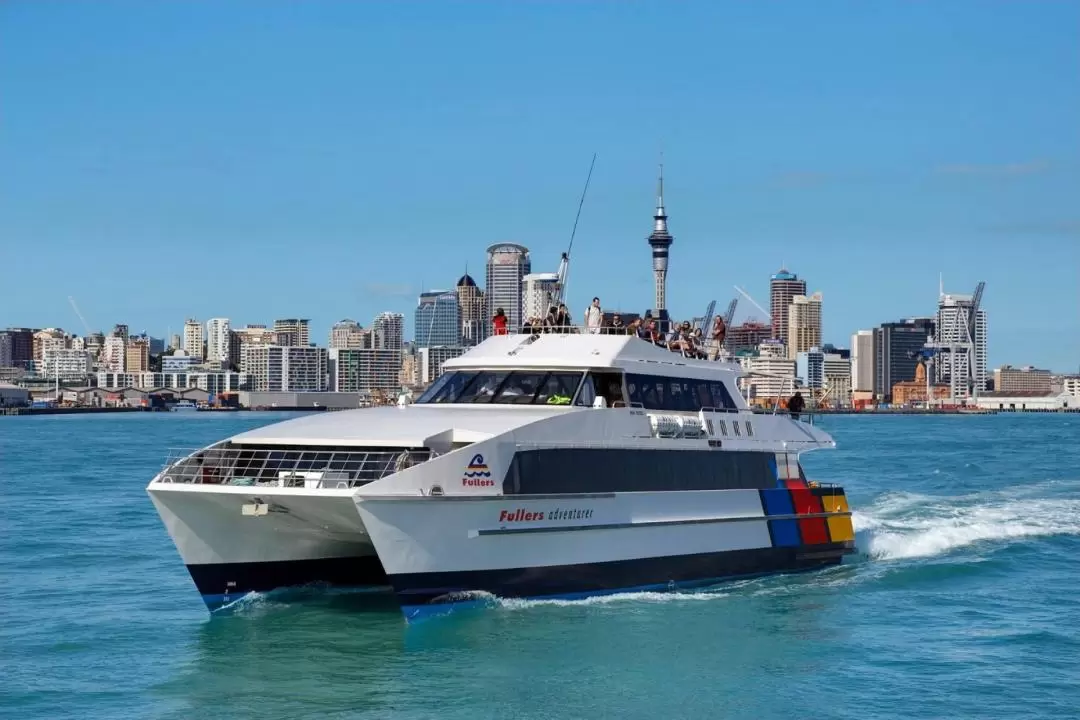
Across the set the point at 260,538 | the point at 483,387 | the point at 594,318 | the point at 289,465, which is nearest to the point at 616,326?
the point at 594,318

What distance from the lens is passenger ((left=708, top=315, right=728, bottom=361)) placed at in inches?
966

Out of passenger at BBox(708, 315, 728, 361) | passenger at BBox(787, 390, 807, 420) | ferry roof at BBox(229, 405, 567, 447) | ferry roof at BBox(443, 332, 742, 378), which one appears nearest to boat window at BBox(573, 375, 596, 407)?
ferry roof at BBox(443, 332, 742, 378)

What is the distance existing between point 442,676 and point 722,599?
6.08 meters

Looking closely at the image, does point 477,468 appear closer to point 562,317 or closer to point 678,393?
point 678,393

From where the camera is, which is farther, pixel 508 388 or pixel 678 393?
pixel 678 393

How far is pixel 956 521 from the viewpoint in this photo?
3119 centimetres

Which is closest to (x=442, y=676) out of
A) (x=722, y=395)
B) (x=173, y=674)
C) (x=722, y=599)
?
(x=173, y=674)

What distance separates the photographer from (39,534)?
95.3 ft

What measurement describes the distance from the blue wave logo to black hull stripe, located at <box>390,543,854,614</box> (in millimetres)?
1265

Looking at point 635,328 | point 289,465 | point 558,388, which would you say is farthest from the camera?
point 635,328

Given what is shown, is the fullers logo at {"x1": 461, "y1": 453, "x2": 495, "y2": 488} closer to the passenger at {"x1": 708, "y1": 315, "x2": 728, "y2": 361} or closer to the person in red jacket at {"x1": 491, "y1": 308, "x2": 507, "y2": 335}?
the person in red jacket at {"x1": 491, "y1": 308, "x2": 507, "y2": 335}

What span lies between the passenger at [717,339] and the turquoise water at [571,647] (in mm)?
3941

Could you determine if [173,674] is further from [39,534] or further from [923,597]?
[39,534]

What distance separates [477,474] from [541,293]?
782cm
